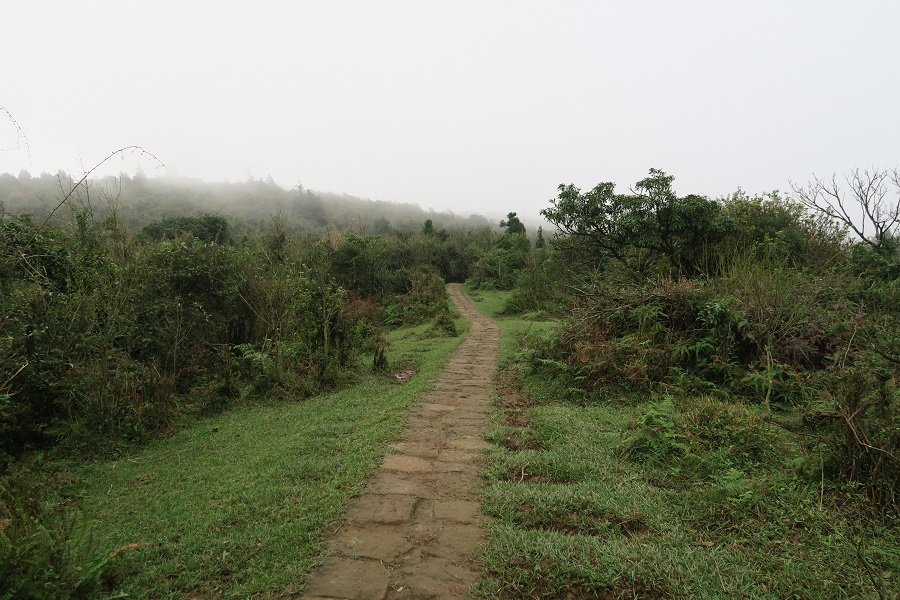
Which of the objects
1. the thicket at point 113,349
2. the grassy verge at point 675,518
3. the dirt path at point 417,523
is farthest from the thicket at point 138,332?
the grassy verge at point 675,518

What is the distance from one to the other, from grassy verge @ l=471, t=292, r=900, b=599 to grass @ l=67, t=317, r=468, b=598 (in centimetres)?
126

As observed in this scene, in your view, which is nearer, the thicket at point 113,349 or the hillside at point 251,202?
the thicket at point 113,349

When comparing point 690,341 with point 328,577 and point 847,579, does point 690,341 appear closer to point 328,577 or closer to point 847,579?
point 847,579

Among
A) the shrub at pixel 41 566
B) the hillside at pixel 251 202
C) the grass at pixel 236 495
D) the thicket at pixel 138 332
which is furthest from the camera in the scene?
the hillside at pixel 251 202

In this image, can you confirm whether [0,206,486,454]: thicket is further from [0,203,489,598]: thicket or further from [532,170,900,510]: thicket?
[532,170,900,510]: thicket

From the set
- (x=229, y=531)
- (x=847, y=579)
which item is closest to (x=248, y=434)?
(x=229, y=531)

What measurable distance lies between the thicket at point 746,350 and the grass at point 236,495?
289 centimetres

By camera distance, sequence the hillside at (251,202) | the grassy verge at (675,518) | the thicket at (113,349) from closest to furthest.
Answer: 1. the grassy verge at (675,518)
2. the thicket at (113,349)
3. the hillside at (251,202)

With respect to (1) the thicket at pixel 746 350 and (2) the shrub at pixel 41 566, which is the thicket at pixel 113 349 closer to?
(2) the shrub at pixel 41 566

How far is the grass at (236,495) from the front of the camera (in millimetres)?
2637

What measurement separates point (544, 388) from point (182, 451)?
4.90 meters

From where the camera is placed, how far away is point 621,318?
26.8 feet

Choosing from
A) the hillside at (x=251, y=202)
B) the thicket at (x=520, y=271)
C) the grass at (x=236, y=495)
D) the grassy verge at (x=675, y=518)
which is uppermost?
the hillside at (x=251, y=202)

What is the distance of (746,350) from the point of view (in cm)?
682
